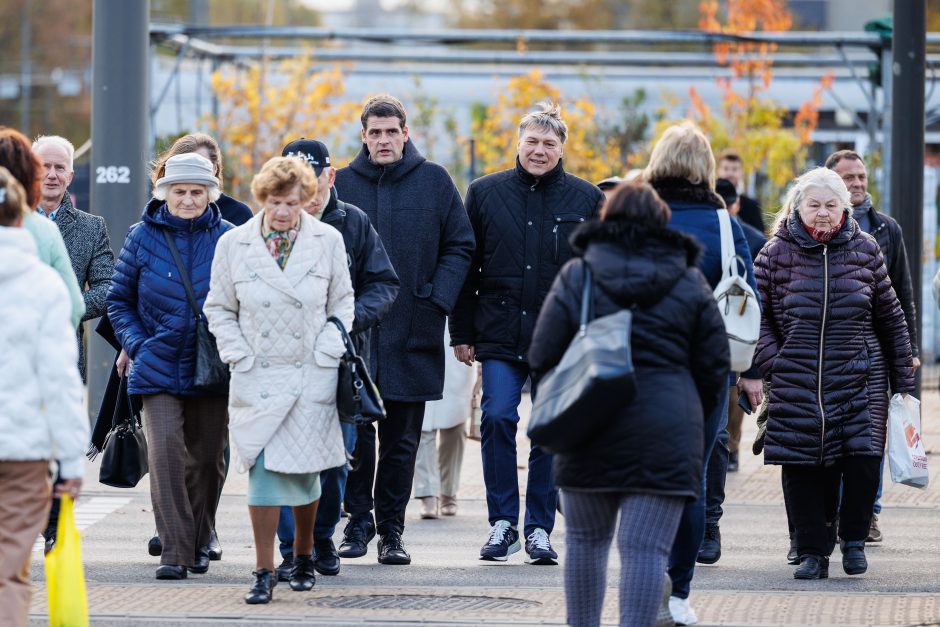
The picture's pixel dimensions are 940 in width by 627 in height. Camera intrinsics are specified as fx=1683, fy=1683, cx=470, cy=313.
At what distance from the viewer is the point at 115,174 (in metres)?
11.9

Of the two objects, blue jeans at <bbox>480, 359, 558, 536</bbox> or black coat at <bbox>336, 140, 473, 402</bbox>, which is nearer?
blue jeans at <bbox>480, 359, 558, 536</bbox>

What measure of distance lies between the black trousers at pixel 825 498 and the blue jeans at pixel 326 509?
6.83ft

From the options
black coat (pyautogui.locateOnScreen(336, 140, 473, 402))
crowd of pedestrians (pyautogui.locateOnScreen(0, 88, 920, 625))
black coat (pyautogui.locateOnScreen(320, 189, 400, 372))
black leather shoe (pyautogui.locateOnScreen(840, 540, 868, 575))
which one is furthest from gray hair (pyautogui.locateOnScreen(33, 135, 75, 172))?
black leather shoe (pyautogui.locateOnScreen(840, 540, 868, 575))

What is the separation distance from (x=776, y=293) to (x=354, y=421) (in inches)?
86.7

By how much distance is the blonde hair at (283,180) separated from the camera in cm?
705

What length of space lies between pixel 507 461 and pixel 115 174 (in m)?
4.77

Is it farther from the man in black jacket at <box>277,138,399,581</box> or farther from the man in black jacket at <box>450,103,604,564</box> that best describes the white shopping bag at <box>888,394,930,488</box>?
the man in black jacket at <box>277,138,399,581</box>

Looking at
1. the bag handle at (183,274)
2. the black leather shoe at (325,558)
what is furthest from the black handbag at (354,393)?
the black leather shoe at (325,558)

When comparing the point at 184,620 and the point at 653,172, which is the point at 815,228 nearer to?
the point at 653,172

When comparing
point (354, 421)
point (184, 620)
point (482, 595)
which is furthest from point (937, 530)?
point (184, 620)

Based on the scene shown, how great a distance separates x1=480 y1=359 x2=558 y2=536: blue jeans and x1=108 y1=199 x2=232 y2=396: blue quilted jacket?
5.11 ft

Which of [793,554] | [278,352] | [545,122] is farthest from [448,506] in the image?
[278,352]

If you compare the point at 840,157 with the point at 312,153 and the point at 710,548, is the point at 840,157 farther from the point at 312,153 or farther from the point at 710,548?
the point at 312,153

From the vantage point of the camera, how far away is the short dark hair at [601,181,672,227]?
576 cm
